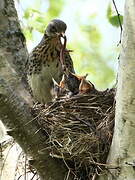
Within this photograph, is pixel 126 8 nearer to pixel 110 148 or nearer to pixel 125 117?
pixel 125 117

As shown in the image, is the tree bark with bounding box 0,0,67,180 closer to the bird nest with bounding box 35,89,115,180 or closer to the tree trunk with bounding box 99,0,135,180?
the bird nest with bounding box 35,89,115,180

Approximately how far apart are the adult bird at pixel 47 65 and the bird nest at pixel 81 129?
0.52 m

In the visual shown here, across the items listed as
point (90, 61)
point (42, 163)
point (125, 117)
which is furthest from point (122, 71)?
point (90, 61)

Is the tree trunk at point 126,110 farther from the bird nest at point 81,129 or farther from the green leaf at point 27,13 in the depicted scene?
the green leaf at point 27,13

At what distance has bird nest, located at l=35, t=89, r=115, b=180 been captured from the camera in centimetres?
292

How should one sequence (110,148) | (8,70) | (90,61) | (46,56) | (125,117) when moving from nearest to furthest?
(125,117)
(110,148)
(8,70)
(46,56)
(90,61)

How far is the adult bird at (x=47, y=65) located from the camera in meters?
3.99

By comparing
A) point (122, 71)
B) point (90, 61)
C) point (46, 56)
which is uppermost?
point (90, 61)

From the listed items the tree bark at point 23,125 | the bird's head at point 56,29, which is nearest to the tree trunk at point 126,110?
the tree bark at point 23,125

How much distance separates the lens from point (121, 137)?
2611 mm

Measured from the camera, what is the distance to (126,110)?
2.56 meters

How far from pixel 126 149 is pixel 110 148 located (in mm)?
196

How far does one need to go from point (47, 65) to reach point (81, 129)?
988 mm

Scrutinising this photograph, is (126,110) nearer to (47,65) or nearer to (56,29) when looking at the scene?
(47,65)
